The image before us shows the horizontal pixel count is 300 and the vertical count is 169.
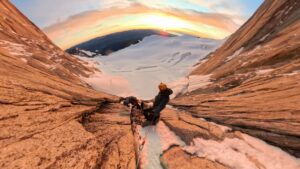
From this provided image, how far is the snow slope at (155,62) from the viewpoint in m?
56.2

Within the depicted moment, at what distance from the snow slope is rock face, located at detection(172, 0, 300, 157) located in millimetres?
16864

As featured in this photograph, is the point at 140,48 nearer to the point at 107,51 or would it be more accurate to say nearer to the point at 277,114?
the point at 107,51

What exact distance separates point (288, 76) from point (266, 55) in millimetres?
8662

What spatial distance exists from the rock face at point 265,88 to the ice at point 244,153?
0.53 metres

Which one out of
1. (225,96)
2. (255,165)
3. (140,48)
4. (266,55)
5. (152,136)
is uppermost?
(140,48)

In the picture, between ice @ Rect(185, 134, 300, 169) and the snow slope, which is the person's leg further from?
the snow slope

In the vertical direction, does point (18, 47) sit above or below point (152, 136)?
above

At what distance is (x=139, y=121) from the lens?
17.2 meters

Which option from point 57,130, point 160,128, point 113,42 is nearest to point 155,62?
point 113,42

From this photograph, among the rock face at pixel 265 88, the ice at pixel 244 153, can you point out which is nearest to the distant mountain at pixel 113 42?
the rock face at pixel 265 88

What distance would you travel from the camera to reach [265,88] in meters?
22.1

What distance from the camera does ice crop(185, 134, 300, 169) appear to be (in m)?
13.5

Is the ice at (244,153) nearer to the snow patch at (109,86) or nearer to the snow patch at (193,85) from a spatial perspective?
the snow patch at (193,85)

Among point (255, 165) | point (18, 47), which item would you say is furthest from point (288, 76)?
point (18, 47)
